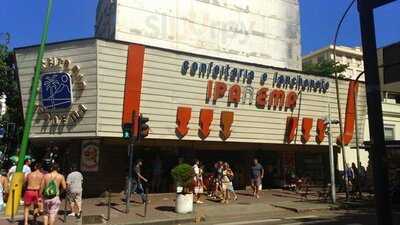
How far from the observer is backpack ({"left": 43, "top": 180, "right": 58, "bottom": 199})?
13938 mm

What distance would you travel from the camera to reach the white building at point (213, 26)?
128ft

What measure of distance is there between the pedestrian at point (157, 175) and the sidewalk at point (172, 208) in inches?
30.2

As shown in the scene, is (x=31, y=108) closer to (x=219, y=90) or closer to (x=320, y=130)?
(x=219, y=90)

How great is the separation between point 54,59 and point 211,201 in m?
8.56

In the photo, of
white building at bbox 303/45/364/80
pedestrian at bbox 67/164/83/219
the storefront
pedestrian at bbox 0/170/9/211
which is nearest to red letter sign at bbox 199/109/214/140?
the storefront

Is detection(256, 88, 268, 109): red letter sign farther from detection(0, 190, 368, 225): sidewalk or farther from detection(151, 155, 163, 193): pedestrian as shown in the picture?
detection(151, 155, 163, 193): pedestrian

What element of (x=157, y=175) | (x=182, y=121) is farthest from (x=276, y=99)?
(x=157, y=175)

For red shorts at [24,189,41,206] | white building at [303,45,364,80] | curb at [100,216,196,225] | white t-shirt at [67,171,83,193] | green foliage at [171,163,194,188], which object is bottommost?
curb at [100,216,196,225]

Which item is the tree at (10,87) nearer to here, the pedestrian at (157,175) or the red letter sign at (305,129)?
the pedestrian at (157,175)

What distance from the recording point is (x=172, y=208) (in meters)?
20.5

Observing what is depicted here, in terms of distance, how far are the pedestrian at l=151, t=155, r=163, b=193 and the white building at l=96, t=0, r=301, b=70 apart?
14626mm

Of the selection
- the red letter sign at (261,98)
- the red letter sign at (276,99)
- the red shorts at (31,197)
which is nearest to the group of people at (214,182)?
the red letter sign at (261,98)

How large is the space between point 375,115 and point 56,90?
18712 millimetres

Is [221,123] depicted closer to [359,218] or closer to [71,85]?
[71,85]
